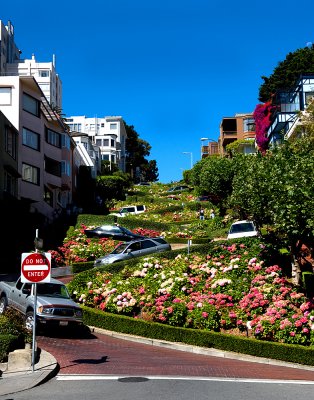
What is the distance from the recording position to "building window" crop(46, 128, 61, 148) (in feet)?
169

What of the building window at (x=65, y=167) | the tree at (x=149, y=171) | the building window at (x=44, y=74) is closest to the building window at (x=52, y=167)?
the building window at (x=65, y=167)

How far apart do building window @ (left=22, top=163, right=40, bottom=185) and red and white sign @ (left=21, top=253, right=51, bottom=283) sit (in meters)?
32.7

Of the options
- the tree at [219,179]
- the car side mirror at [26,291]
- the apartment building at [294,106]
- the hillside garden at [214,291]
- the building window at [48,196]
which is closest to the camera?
the hillside garden at [214,291]

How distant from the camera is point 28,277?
1323cm

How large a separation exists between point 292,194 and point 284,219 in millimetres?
899

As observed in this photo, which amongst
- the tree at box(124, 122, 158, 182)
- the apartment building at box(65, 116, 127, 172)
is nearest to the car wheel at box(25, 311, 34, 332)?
the apartment building at box(65, 116, 127, 172)

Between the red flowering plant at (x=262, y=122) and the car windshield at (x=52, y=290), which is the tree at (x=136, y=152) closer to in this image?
the red flowering plant at (x=262, y=122)

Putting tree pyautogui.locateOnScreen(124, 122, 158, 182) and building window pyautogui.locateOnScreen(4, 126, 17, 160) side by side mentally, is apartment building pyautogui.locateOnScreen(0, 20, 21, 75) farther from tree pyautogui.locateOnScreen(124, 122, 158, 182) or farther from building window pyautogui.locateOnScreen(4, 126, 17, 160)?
building window pyautogui.locateOnScreen(4, 126, 17, 160)

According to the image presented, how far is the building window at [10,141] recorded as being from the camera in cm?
3959

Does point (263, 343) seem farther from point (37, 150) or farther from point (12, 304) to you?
point (37, 150)

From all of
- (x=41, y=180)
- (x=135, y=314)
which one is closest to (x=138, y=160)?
(x=41, y=180)

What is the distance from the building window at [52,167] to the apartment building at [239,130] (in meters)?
36.6

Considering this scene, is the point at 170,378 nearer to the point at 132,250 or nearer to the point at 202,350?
the point at 202,350

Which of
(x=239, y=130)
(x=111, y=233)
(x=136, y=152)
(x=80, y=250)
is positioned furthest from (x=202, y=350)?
(x=136, y=152)
